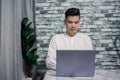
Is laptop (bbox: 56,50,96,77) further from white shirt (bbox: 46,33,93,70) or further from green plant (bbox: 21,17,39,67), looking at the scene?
green plant (bbox: 21,17,39,67)

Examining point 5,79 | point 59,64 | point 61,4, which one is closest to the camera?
point 59,64

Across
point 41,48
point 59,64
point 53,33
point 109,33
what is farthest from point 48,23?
point 59,64

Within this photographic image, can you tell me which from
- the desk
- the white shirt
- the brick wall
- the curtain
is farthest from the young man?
the desk

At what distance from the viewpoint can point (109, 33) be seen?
3.02 meters

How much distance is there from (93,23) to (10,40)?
3.73 ft

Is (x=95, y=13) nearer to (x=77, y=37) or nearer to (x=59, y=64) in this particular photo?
(x=77, y=37)

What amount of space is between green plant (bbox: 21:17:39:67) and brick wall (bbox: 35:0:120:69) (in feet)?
0.36

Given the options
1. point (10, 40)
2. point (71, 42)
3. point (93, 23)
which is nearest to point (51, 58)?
point (71, 42)

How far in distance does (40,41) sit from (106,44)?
0.91 meters

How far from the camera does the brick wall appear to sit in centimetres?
299

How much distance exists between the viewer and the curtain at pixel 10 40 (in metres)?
2.56

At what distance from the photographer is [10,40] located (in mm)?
2619

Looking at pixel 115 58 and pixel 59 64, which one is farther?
pixel 115 58

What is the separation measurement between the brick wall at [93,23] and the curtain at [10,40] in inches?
14.9
